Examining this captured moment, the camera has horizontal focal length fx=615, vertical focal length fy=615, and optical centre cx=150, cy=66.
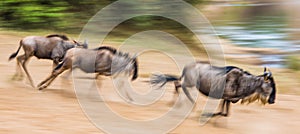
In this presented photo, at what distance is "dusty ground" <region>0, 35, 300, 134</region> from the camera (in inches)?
274

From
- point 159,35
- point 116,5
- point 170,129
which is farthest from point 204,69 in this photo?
point 116,5

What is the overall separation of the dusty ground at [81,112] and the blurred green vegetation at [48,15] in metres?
5.71

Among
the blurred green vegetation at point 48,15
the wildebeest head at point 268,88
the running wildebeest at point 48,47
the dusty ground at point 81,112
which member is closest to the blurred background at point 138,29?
the blurred green vegetation at point 48,15

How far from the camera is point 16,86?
28.8 ft

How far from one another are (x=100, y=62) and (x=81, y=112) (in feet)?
3.28

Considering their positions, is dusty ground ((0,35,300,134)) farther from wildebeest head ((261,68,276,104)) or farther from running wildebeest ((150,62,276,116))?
wildebeest head ((261,68,276,104))

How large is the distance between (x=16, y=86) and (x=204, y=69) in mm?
2751

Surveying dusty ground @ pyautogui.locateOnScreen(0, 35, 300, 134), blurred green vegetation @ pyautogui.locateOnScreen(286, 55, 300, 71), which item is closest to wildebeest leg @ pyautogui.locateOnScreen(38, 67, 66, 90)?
dusty ground @ pyautogui.locateOnScreen(0, 35, 300, 134)

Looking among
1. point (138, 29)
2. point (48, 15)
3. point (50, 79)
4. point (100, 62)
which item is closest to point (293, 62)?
point (138, 29)

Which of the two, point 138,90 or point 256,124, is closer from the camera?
point 256,124

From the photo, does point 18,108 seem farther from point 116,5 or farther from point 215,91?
point 116,5

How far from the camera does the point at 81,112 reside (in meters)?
7.64

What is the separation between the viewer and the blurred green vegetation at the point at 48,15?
A: 1568 centimetres

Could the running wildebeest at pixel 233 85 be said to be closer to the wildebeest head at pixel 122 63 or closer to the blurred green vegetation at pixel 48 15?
the wildebeest head at pixel 122 63
